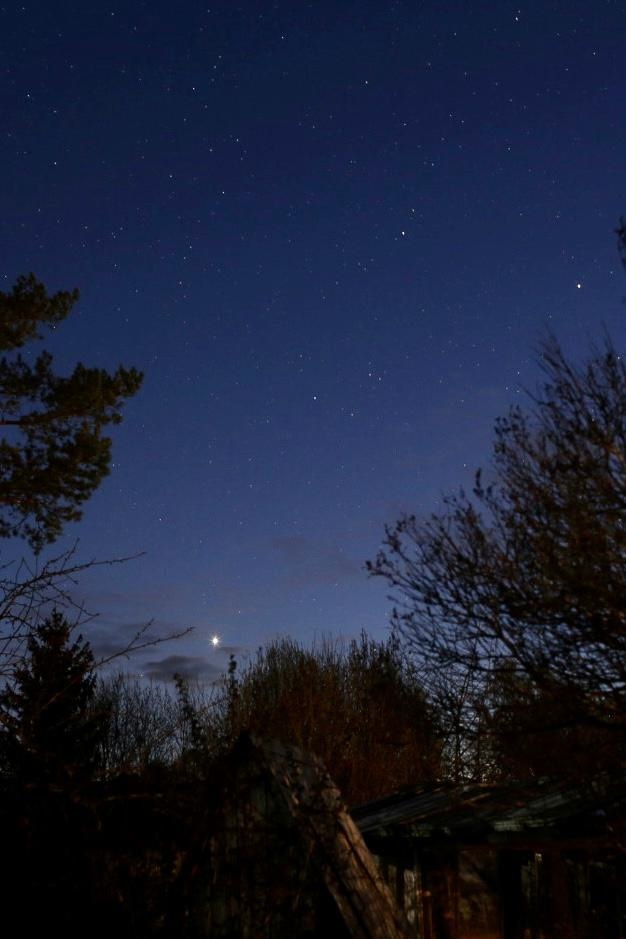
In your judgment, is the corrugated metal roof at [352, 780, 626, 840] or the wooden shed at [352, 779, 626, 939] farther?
the wooden shed at [352, 779, 626, 939]

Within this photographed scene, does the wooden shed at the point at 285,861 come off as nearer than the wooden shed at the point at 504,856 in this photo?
Yes

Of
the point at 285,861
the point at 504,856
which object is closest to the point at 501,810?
the point at 504,856

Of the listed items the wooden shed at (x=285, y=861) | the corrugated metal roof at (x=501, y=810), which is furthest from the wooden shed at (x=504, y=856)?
the wooden shed at (x=285, y=861)

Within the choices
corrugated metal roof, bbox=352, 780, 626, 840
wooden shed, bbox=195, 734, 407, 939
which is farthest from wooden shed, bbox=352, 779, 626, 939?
wooden shed, bbox=195, 734, 407, 939

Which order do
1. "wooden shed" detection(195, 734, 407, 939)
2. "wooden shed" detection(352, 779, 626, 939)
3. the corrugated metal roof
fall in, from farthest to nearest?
1. "wooden shed" detection(352, 779, 626, 939)
2. the corrugated metal roof
3. "wooden shed" detection(195, 734, 407, 939)

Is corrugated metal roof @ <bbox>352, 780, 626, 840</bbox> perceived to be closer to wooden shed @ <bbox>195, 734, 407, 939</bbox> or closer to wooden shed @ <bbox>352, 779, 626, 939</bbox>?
wooden shed @ <bbox>352, 779, 626, 939</bbox>

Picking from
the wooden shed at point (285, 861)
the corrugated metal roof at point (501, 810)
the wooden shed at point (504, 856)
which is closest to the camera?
the wooden shed at point (285, 861)

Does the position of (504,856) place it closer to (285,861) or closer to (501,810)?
(501,810)

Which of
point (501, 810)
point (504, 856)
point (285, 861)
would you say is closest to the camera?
point (285, 861)

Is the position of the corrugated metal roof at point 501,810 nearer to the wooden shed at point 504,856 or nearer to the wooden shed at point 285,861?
the wooden shed at point 504,856

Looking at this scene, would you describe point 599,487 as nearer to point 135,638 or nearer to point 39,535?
point 135,638

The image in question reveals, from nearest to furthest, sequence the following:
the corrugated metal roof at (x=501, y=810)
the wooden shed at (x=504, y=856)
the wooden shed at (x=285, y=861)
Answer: the wooden shed at (x=285, y=861), the corrugated metal roof at (x=501, y=810), the wooden shed at (x=504, y=856)

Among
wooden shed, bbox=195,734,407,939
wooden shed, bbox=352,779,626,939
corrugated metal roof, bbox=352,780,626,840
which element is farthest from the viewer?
wooden shed, bbox=352,779,626,939

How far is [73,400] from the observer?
52.3ft
